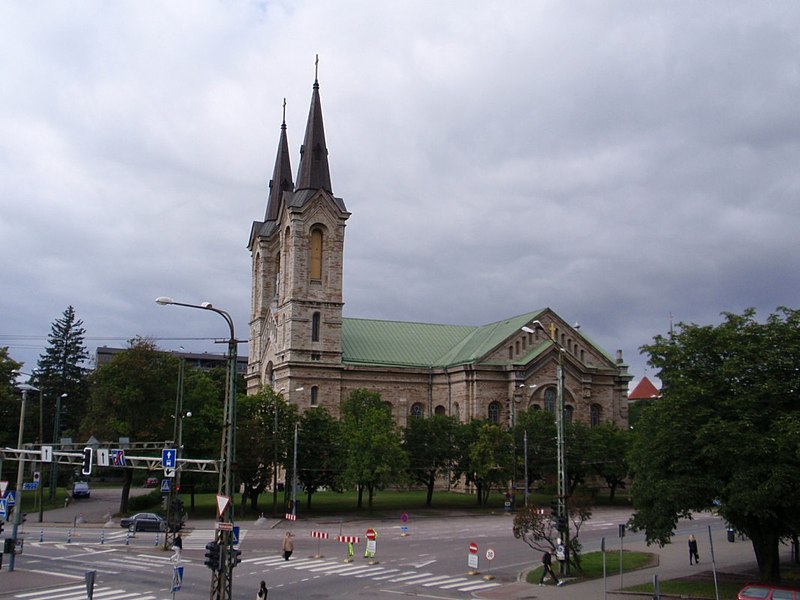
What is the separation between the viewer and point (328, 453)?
198 feet

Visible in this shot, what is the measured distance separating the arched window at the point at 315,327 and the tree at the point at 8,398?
25.0m

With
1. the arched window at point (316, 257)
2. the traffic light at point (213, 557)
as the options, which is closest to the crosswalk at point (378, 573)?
the traffic light at point (213, 557)

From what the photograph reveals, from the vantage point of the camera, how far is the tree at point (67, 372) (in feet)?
313

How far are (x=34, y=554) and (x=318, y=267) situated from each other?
42847 millimetres

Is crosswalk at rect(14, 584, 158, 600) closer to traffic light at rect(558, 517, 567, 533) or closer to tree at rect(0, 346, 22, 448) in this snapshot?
traffic light at rect(558, 517, 567, 533)

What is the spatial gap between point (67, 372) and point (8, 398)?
3574 cm

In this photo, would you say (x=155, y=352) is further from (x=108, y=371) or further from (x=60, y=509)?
(x=60, y=509)

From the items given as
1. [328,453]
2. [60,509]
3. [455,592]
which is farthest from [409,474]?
[455,592]

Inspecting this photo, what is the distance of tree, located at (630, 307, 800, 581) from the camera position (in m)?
26.6

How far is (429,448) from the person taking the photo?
6412cm

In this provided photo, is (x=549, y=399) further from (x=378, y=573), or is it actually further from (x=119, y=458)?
(x=119, y=458)

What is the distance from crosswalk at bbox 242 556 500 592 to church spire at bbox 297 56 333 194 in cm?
4648

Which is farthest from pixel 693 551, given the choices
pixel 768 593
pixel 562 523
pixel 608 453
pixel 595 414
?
pixel 595 414

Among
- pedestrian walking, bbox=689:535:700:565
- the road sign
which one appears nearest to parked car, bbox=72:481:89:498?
the road sign
